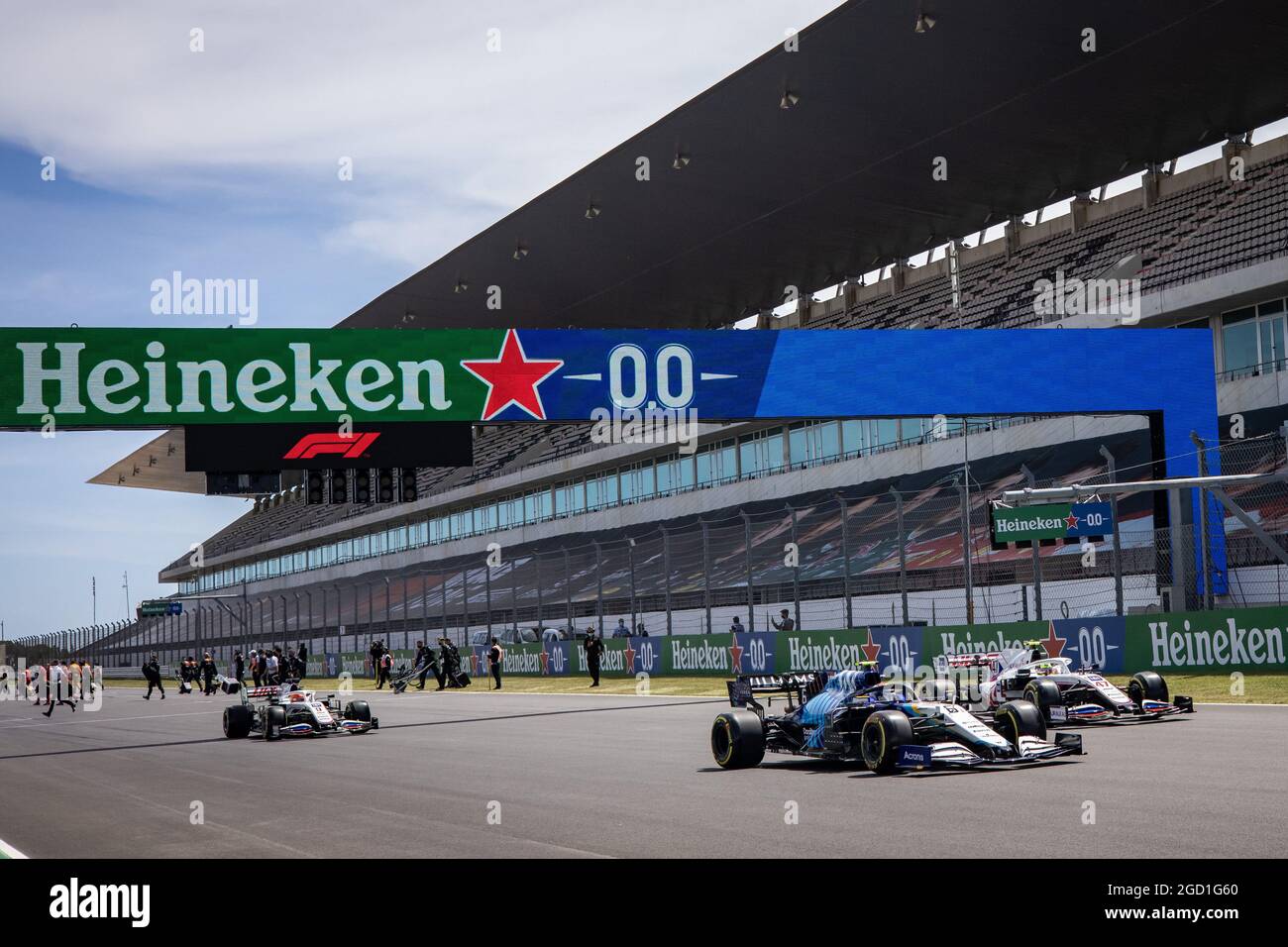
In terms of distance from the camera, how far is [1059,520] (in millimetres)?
21609

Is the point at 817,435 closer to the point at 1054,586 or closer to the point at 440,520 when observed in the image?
the point at 1054,586

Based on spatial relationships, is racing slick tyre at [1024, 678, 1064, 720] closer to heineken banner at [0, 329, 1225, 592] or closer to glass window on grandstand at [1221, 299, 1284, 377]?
heineken banner at [0, 329, 1225, 592]

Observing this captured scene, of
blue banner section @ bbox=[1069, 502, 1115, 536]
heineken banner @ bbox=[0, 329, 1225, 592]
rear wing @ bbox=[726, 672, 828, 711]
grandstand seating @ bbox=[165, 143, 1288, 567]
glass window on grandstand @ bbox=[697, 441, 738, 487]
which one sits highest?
grandstand seating @ bbox=[165, 143, 1288, 567]

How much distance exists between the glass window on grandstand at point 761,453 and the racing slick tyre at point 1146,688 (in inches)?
1427

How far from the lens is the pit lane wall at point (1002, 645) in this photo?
65.1 ft

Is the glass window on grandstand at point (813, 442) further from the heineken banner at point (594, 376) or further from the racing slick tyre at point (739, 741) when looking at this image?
the racing slick tyre at point (739, 741)

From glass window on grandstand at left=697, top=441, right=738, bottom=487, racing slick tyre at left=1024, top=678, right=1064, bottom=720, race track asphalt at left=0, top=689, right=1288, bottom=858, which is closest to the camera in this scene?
race track asphalt at left=0, top=689, right=1288, bottom=858

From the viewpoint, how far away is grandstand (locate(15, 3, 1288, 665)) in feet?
93.4

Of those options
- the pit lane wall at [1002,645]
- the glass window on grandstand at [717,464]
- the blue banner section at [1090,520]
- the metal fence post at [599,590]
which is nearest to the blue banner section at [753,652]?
the pit lane wall at [1002,645]

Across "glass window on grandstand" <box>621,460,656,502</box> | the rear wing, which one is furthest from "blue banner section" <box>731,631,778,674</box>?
"glass window on grandstand" <box>621,460,656,502</box>

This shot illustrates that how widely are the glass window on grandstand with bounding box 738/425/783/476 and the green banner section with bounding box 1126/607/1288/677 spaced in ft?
102

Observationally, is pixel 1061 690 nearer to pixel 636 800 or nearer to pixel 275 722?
pixel 636 800

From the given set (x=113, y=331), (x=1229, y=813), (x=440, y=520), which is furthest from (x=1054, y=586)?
(x=440, y=520)

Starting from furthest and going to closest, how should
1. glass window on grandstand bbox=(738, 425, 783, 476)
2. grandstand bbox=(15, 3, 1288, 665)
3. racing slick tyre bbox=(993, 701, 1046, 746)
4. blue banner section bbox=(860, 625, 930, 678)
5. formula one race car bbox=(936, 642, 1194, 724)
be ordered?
glass window on grandstand bbox=(738, 425, 783, 476)
grandstand bbox=(15, 3, 1288, 665)
blue banner section bbox=(860, 625, 930, 678)
formula one race car bbox=(936, 642, 1194, 724)
racing slick tyre bbox=(993, 701, 1046, 746)
